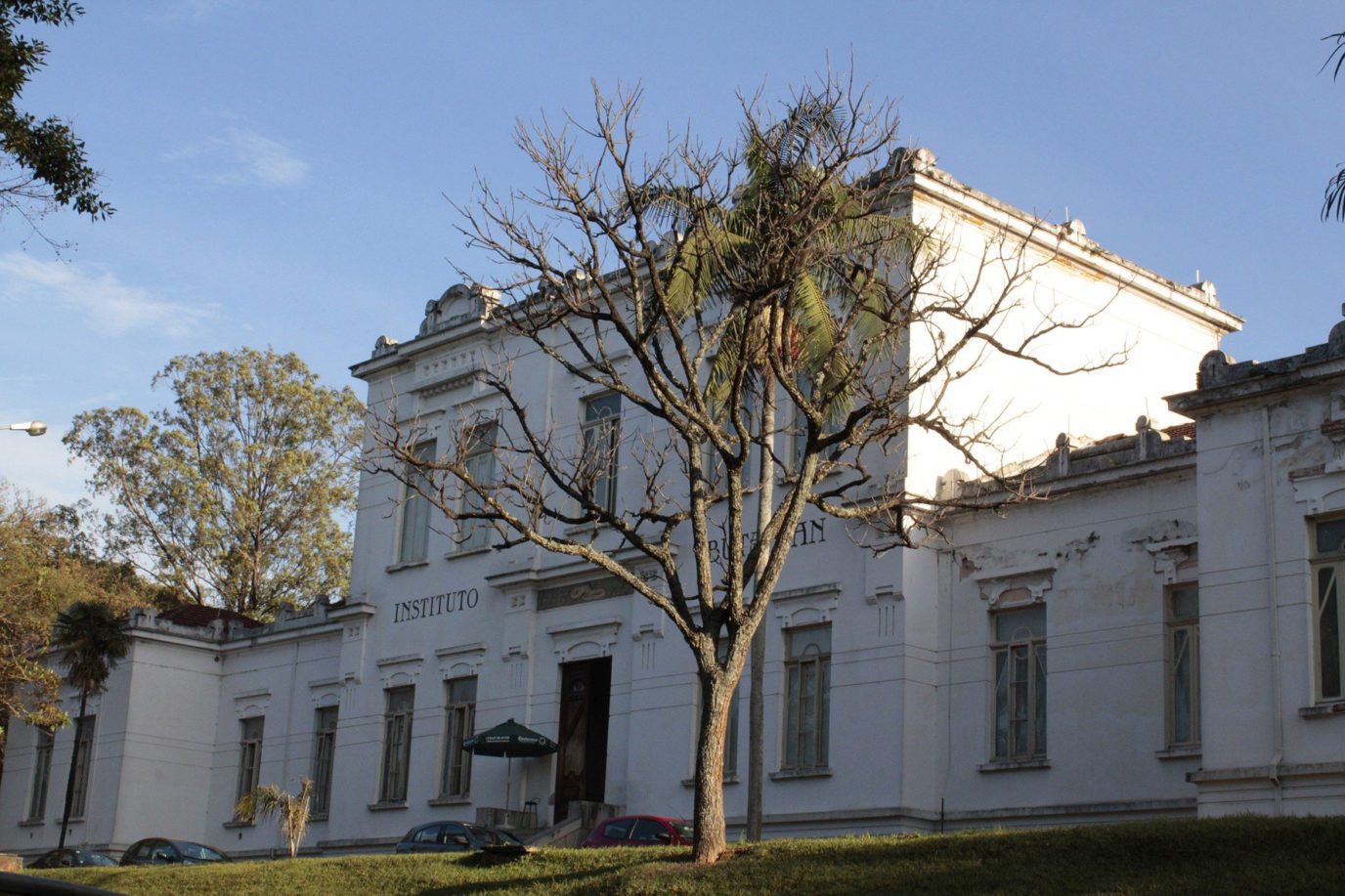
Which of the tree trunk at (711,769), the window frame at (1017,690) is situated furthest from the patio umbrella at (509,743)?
the tree trunk at (711,769)

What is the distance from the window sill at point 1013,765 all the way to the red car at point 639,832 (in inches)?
174

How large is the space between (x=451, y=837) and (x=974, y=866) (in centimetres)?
1285

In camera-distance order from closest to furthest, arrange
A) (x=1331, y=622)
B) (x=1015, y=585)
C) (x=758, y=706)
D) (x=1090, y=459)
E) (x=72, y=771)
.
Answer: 1. (x=1331, y=622)
2. (x=758, y=706)
3. (x=1090, y=459)
4. (x=1015, y=585)
5. (x=72, y=771)

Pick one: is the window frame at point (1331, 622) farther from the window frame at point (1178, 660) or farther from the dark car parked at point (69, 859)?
the dark car parked at point (69, 859)

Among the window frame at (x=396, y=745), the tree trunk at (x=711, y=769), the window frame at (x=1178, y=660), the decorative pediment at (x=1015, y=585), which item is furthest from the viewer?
the window frame at (x=396, y=745)

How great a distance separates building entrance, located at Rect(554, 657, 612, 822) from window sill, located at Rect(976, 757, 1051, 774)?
8136 millimetres

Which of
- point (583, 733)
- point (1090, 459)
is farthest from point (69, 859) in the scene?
point (1090, 459)

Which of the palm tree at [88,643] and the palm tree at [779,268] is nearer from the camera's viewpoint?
the palm tree at [779,268]

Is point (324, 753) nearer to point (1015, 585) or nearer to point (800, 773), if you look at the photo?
point (800, 773)

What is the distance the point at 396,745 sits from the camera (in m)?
35.2

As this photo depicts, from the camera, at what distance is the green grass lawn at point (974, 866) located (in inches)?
581

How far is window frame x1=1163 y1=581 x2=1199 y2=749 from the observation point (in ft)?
75.2

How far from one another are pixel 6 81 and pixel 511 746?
1632 centimetres

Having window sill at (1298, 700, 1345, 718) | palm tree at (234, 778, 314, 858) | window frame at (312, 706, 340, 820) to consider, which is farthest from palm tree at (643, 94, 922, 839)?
window frame at (312, 706, 340, 820)
